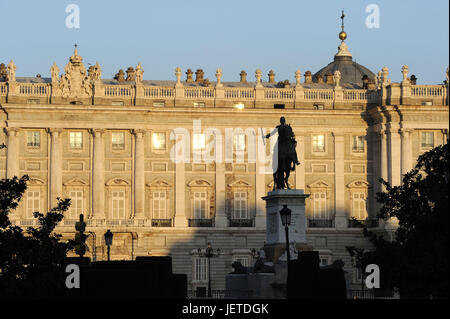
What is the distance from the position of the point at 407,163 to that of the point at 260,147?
9.92 m

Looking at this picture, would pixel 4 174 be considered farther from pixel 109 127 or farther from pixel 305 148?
pixel 305 148

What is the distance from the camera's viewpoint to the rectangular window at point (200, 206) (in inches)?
3770

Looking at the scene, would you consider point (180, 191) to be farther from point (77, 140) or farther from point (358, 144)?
point (358, 144)

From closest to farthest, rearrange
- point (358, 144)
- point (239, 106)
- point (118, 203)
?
1. point (118, 203)
2. point (239, 106)
3. point (358, 144)

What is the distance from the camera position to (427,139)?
96.3m

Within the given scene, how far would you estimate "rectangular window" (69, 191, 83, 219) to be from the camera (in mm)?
93875

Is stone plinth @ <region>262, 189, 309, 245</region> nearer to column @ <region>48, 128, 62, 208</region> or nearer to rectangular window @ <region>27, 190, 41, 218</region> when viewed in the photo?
column @ <region>48, 128, 62, 208</region>

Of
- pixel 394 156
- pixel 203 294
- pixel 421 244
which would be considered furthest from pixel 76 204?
pixel 421 244

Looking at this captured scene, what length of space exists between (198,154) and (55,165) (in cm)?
962

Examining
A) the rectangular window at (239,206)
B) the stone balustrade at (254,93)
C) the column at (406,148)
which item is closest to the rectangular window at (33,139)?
the stone balustrade at (254,93)

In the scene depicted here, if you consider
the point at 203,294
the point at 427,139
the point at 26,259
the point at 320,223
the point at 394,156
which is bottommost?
the point at 203,294

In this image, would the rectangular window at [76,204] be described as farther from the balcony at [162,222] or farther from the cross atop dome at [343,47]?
the cross atop dome at [343,47]

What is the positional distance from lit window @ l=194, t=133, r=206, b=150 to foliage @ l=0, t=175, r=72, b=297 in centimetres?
4852
